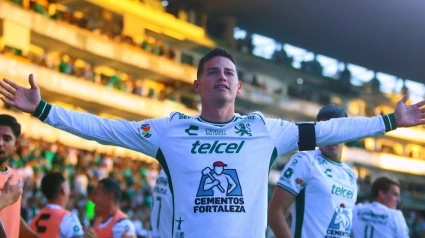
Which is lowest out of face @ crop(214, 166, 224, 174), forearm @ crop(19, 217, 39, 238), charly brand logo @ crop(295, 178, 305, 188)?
forearm @ crop(19, 217, 39, 238)

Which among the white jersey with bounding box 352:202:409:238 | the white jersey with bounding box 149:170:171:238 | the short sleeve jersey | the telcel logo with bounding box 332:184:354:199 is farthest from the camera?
the white jersey with bounding box 352:202:409:238

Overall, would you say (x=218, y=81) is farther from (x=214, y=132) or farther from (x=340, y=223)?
(x=340, y=223)

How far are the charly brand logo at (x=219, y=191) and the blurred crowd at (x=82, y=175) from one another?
49.8 feet

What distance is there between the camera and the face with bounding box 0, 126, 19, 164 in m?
7.49

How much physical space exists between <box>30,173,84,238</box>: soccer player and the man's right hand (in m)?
3.95

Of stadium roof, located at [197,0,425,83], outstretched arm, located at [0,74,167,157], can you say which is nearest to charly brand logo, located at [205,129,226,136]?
outstretched arm, located at [0,74,167,157]

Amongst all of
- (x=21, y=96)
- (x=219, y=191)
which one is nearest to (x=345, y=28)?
(x=219, y=191)

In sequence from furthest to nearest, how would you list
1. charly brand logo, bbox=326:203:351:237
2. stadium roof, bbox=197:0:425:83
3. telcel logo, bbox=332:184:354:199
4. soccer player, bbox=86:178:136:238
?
stadium roof, bbox=197:0:425:83, soccer player, bbox=86:178:136:238, telcel logo, bbox=332:184:354:199, charly brand logo, bbox=326:203:351:237

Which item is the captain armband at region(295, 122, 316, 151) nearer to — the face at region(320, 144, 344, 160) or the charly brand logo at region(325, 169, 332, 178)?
the charly brand logo at region(325, 169, 332, 178)

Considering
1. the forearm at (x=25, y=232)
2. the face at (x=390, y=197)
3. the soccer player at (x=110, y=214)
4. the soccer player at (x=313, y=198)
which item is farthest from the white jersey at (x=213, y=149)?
the face at (x=390, y=197)

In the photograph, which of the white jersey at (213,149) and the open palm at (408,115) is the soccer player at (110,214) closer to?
the white jersey at (213,149)

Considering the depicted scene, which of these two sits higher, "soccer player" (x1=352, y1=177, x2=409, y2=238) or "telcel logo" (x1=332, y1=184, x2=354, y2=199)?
"soccer player" (x1=352, y1=177, x2=409, y2=238)

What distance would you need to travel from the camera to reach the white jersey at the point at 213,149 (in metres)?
5.48

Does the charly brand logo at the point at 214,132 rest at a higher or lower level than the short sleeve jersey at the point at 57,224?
higher
